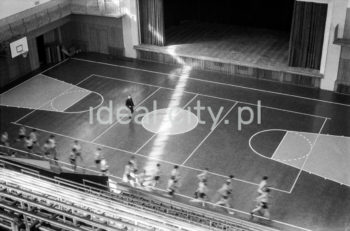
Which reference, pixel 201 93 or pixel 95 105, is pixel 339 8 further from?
pixel 95 105

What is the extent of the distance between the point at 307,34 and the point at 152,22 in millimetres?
10311

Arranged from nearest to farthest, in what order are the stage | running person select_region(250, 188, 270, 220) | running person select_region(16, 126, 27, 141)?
1. running person select_region(250, 188, 270, 220)
2. running person select_region(16, 126, 27, 141)
3. the stage

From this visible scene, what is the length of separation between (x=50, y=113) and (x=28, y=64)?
6.80m

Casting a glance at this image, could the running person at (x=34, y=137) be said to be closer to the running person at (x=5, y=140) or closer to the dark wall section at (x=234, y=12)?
Answer: the running person at (x=5, y=140)

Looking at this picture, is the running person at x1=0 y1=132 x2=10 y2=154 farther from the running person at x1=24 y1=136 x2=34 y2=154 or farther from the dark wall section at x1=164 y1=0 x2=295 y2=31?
the dark wall section at x1=164 y1=0 x2=295 y2=31

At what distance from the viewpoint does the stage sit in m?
31.4

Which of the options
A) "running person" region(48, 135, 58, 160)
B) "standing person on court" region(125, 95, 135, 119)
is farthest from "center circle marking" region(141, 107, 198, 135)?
"running person" region(48, 135, 58, 160)

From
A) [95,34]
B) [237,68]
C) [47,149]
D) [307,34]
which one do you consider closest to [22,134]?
[47,149]

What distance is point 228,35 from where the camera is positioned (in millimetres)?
36969

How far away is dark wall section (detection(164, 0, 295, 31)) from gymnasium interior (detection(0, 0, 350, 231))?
77mm

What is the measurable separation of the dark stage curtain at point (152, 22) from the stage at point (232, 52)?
2.03 feet

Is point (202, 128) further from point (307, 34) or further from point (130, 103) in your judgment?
point (307, 34)

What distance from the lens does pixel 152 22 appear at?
3469cm

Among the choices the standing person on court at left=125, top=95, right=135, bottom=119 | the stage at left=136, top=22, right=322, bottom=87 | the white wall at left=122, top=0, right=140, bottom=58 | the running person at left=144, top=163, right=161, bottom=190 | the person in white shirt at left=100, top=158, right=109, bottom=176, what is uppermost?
the white wall at left=122, top=0, right=140, bottom=58
